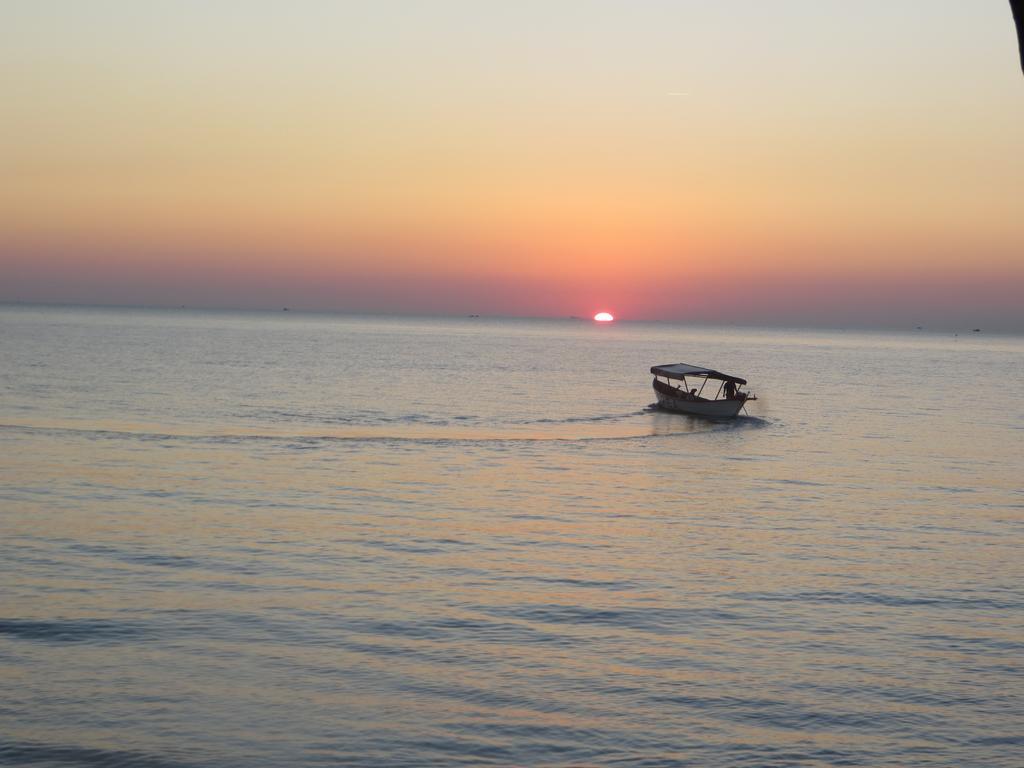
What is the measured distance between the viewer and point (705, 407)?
67.6 metres

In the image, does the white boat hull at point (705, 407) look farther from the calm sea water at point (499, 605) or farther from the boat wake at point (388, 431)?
the calm sea water at point (499, 605)

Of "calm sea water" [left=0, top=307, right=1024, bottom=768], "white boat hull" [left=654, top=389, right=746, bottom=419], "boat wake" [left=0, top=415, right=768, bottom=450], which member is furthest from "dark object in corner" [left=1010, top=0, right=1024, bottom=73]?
"white boat hull" [left=654, top=389, right=746, bottom=419]

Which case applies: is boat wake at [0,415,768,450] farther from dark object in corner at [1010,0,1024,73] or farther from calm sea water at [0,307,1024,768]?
dark object in corner at [1010,0,1024,73]

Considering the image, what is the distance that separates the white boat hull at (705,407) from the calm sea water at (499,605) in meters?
18.9

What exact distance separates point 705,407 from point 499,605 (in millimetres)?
49916

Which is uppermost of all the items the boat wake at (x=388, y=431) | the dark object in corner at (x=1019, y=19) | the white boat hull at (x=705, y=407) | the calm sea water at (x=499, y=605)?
the dark object in corner at (x=1019, y=19)

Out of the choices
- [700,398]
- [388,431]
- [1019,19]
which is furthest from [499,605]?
[700,398]

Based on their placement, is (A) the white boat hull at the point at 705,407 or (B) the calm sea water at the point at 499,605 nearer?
(B) the calm sea water at the point at 499,605

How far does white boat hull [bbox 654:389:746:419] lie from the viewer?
66000 millimetres

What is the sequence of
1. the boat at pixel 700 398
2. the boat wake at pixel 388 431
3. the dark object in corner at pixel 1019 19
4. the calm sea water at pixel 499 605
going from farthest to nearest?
the boat at pixel 700 398
the boat wake at pixel 388 431
the calm sea water at pixel 499 605
the dark object in corner at pixel 1019 19

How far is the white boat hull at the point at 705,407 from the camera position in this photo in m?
66.0

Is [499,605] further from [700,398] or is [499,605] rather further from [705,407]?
[700,398]

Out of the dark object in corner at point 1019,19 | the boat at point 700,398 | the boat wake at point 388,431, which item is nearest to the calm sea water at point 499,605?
the boat wake at point 388,431

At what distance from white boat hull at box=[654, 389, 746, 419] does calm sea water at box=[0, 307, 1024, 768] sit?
18.9m
